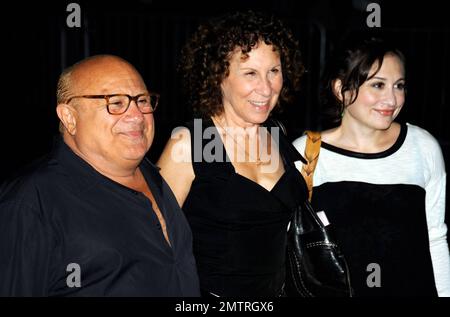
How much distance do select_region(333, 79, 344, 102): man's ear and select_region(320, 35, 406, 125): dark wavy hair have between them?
0.01m

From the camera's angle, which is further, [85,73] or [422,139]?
[422,139]

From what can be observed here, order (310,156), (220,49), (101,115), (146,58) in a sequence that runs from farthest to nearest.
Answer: (146,58) < (310,156) < (220,49) < (101,115)

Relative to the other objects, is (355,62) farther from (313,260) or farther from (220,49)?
(313,260)

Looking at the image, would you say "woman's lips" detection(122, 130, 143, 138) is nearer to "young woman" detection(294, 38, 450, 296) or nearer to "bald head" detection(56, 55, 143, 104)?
"bald head" detection(56, 55, 143, 104)

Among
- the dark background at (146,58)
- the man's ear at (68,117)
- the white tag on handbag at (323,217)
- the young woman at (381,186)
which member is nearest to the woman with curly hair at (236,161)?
the white tag on handbag at (323,217)

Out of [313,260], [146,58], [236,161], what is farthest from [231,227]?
[146,58]

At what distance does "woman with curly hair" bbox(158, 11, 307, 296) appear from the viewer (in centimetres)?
298

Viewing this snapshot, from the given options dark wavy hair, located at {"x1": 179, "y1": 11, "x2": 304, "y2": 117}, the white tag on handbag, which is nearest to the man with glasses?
dark wavy hair, located at {"x1": 179, "y1": 11, "x2": 304, "y2": 117}

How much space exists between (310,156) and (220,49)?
772mm

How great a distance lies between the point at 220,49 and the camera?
3.16 meters

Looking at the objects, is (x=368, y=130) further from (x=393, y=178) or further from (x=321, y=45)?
(x=321, y=45)

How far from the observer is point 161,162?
2994 millimetres

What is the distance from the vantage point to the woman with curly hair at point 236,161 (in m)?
2.98

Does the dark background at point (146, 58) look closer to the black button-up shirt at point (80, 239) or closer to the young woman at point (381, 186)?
the young woman at point (381, 186)
